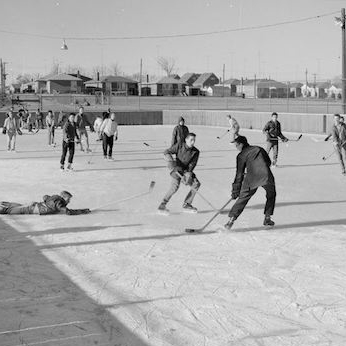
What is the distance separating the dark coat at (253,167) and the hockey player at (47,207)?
112 inches

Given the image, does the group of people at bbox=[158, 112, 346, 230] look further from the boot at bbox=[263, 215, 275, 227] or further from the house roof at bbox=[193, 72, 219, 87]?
the house roof at bbox=[193, 72, 219, 87]

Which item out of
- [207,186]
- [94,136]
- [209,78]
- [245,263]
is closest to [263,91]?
[209,78]

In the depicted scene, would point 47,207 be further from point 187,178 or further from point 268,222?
point 268,222

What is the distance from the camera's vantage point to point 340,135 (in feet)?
45.7

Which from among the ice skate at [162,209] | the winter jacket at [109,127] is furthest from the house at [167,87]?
the ice skate at [162,209]

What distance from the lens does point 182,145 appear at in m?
9.20

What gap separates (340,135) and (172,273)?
8.87 meters

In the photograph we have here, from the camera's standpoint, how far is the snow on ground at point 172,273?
4.72m

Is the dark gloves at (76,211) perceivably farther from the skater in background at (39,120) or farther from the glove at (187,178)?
the skater in background at (39,120)

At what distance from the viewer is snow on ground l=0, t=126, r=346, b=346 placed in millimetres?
4719

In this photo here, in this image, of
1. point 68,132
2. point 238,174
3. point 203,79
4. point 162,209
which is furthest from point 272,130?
point 203,79

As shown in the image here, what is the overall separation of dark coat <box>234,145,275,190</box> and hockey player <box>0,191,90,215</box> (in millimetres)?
2839

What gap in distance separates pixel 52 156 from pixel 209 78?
8946cm

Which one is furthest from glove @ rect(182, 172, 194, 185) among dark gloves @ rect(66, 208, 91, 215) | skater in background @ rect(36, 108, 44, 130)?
skater in background @ rect(36, 108, 44, 130)
